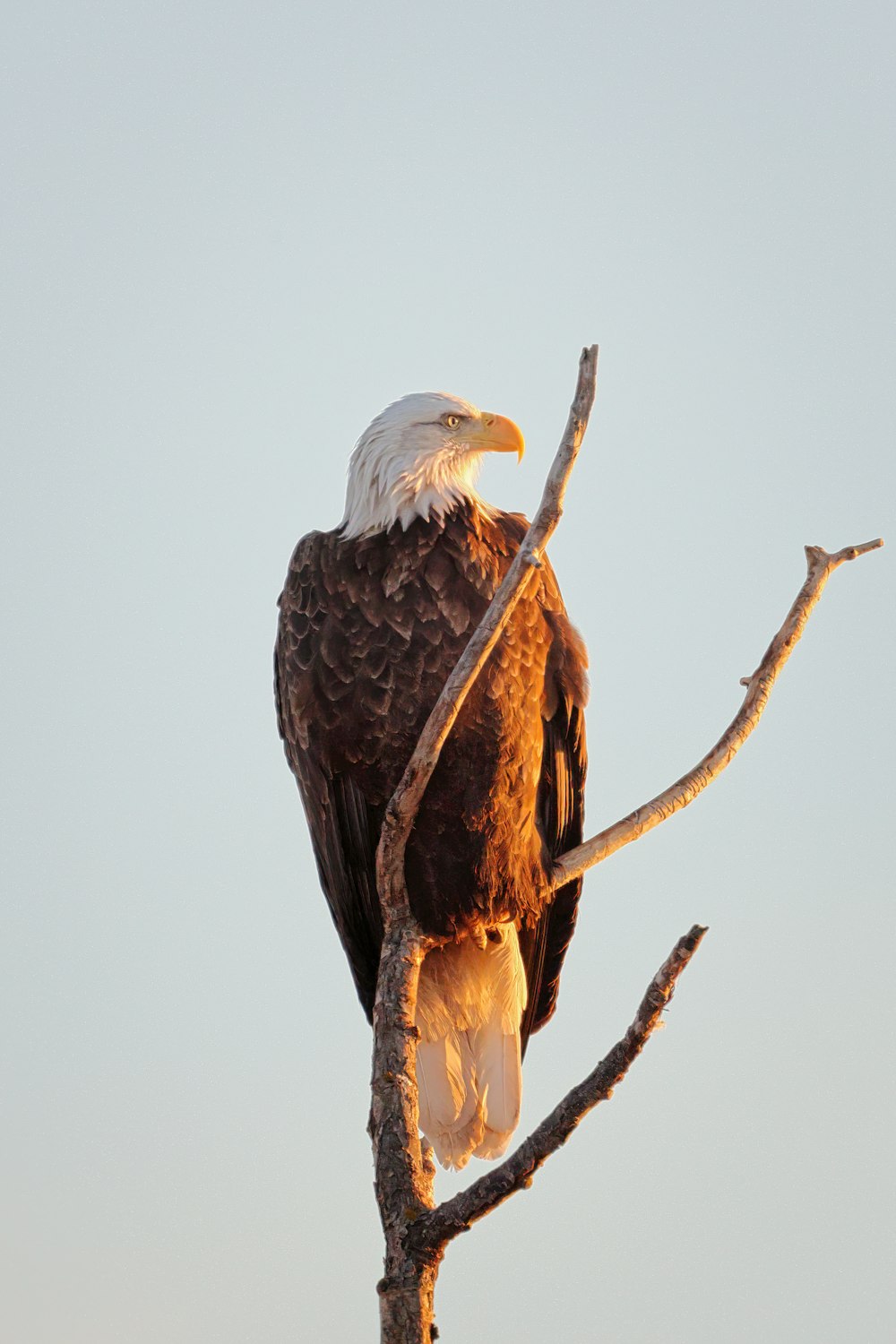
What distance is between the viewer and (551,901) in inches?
185

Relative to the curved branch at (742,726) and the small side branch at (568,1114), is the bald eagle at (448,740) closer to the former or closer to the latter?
the curved branch at (742,726)

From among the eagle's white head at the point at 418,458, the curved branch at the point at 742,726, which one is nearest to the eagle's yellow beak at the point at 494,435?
the eagle's white head at the point at 418,458

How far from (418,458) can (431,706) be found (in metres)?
0.86

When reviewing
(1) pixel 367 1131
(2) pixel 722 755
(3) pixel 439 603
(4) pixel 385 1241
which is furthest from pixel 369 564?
(4) pixel 385 1241

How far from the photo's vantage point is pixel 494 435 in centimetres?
468

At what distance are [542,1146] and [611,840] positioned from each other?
3.41ft

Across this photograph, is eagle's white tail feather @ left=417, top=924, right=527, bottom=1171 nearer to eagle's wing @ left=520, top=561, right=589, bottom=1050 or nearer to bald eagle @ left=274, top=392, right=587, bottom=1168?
bald eagle @ left=274, top=392, right=587, bottom=1168

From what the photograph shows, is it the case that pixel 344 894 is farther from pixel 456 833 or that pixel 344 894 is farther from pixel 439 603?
pixel 439 603

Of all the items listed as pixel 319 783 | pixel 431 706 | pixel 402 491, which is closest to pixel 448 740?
pixel 431 706

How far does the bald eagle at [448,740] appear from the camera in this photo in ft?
13.8

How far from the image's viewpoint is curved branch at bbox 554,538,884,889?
3.93 meters

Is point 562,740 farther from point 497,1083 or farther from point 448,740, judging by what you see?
point 497,1083

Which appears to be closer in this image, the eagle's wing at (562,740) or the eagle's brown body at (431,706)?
the eagle's brown body at (431,706)

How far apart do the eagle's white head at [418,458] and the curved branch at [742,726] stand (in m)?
1.07
